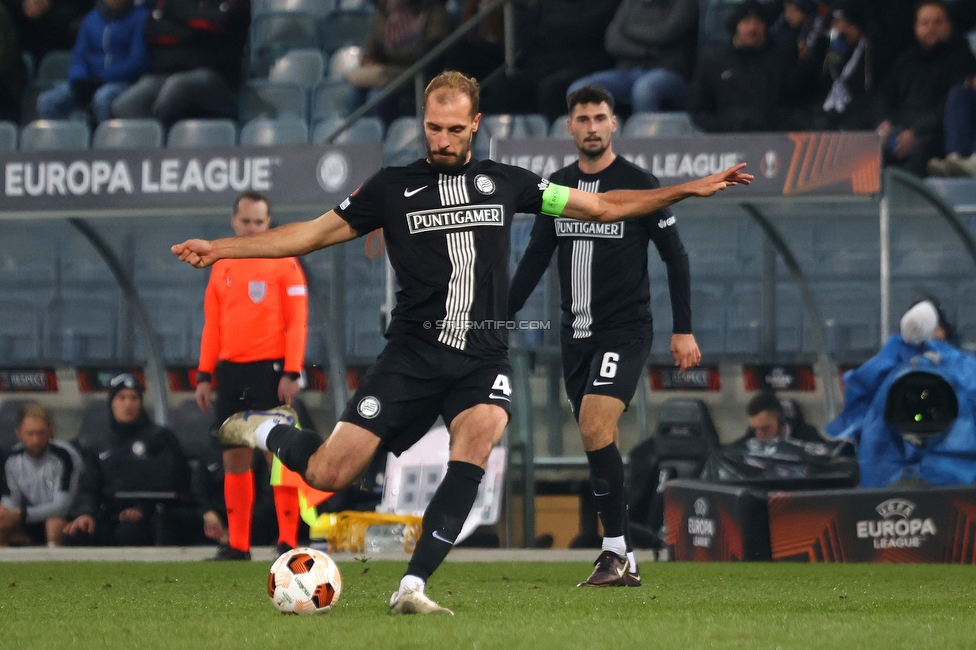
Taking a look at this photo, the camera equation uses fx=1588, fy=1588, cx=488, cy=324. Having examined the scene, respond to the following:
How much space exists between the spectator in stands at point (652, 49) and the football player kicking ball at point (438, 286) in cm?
731

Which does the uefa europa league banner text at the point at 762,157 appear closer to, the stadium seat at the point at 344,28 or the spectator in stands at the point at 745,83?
the spectator in stands at the point at 745,83

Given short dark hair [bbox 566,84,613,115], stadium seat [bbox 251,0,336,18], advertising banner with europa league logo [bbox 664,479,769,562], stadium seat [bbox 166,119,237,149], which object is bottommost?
advertising banner with europa league logo [bbox 664,479,769,562]

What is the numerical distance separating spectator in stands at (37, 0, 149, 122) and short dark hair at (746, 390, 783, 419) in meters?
6.67

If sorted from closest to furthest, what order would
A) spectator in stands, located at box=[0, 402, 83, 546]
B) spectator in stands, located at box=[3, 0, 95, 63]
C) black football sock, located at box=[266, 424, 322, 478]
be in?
black football sock, located at box=[266, 424, 322, 478]
spectator in stands, located at box=[0, 402, 83, 546]
spectator in stands, located at box=[3, 0, 95, 63]

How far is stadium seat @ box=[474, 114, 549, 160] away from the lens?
11531 mm

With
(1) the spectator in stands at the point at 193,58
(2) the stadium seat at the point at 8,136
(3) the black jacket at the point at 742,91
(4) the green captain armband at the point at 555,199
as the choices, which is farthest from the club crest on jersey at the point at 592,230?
(2) the stadium seat at the point at 8,136

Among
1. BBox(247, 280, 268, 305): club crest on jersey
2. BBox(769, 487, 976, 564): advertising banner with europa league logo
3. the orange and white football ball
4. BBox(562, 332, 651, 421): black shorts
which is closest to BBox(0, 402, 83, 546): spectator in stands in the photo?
BBox(247, 280, 268, 305): club crest on jersey

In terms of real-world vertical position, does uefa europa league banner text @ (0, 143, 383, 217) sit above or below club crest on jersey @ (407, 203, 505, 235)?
above

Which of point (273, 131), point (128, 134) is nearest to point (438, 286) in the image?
point (273, 131)

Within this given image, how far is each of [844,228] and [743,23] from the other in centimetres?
222

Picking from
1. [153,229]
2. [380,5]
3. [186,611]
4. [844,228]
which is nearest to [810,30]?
→ [844,228]

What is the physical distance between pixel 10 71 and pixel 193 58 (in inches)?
75.9

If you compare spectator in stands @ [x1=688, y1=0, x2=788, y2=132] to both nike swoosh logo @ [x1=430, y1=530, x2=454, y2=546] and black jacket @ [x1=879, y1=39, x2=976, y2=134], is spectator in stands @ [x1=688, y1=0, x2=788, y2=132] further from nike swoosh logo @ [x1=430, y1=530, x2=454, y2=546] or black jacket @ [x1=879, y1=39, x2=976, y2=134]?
nike swoosh logo @ [x1=430, y1=530, x2=454, y2=546]

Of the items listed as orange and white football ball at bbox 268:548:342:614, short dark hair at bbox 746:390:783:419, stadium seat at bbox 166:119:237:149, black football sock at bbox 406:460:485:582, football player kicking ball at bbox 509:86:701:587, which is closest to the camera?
black football sock at bbox 406:460:485:582
